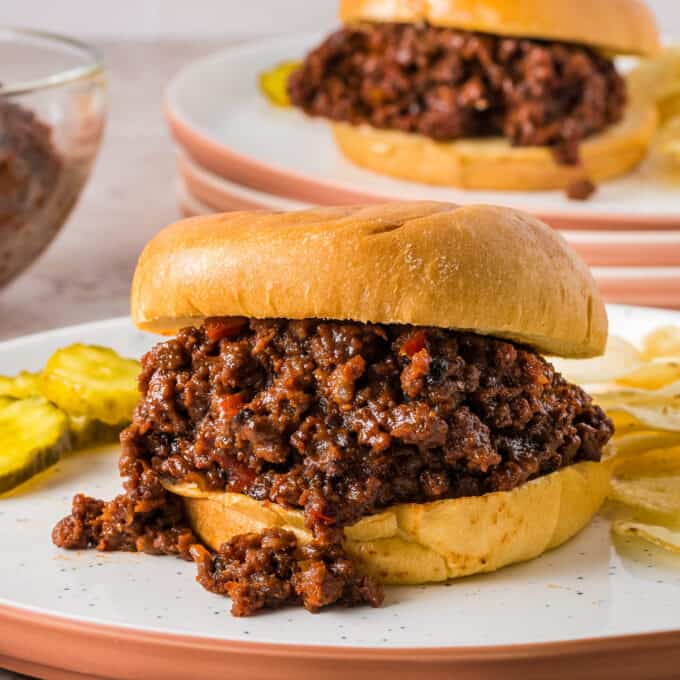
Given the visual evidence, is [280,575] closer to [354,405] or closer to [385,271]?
[354,405]

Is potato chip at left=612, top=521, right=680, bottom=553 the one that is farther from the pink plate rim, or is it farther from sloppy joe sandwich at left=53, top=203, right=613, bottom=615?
the pink plate rim

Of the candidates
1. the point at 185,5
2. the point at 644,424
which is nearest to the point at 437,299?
the point at 644,424

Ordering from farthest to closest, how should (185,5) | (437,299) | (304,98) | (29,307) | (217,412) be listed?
(185,5), (304,98), (29,307), (217,412), (437,299)

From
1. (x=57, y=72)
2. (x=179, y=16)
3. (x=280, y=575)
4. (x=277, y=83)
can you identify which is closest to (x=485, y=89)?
(x=277, y=83)

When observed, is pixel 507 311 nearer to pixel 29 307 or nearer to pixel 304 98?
pixel 29 307

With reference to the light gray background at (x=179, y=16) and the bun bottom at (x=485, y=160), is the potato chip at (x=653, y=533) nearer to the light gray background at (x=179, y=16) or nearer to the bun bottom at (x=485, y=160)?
the bun bottom at (x=485, y=160)
